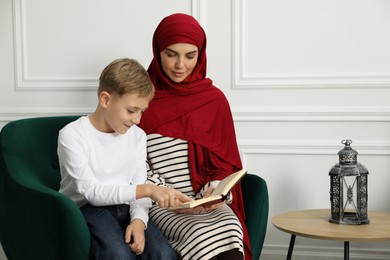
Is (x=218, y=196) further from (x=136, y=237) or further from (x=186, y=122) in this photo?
(x=186, y=122)

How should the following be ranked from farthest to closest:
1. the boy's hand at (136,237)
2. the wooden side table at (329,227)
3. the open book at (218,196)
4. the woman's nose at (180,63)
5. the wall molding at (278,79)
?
the wall molding at (278,79) → the woman's nose at (180,63) → the wooden side table at (329,227) → the boy's hand at (136,237) → the open book at (218,196)

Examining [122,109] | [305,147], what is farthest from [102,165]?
[305,147]

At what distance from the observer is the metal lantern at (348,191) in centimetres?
249

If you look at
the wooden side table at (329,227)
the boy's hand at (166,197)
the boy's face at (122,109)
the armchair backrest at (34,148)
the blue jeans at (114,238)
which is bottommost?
the wooden side table at (329,227)

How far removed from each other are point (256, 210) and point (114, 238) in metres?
0.62

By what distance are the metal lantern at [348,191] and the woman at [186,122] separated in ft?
1.26

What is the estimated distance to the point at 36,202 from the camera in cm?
207

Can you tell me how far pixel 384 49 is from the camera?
2838 mm

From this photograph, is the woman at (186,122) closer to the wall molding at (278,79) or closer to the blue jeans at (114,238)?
the blue jeans at (114,238)

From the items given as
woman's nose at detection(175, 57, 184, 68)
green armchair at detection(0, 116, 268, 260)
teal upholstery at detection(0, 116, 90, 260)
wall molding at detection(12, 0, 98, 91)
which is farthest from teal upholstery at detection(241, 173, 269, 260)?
wall molding at detection(12, 0, 98, 91)

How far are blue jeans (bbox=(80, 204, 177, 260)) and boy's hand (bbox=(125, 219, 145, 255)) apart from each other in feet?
0.05

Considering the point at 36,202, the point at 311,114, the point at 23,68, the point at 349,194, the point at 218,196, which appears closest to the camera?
the point at 218,196

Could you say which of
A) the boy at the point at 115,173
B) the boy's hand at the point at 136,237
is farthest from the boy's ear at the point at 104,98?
the boy's hand at the point at 136,237

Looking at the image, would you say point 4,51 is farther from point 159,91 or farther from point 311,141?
point 311,141
